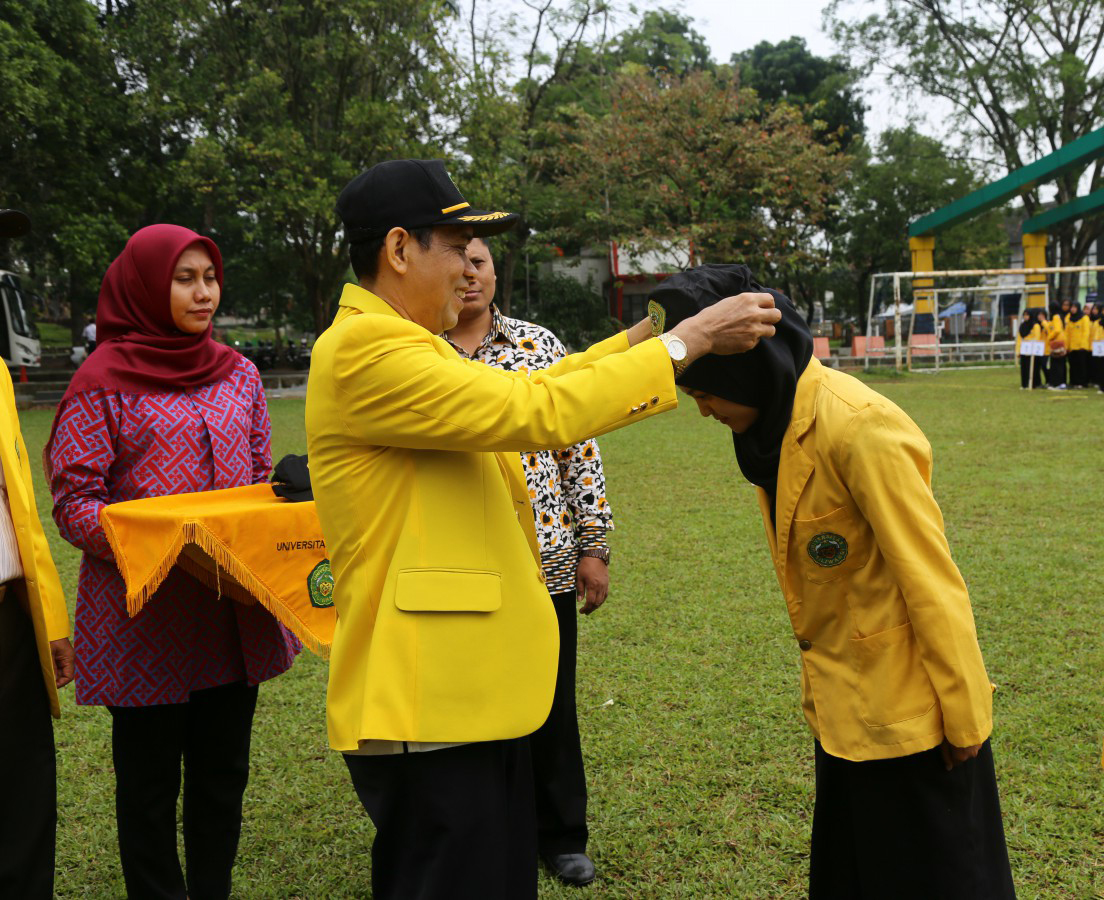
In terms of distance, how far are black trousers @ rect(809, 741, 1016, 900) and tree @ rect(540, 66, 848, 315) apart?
2050cm

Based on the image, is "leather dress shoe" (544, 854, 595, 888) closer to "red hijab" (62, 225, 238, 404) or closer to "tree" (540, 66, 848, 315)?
"red hijab" (62, 225, 238, 404)

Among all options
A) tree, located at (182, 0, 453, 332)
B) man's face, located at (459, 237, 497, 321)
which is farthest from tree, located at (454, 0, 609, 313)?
man's face, located at (459, 237, 497, 321)

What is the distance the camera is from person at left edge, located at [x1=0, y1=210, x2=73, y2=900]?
2.43m

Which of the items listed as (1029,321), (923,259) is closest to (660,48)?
(923,259)

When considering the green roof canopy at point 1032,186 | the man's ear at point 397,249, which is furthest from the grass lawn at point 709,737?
the green roof canopy at point 1032,186

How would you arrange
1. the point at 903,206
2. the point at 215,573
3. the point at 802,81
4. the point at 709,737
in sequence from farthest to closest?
the point at 802,81, the point at 903,206, the point at 709,737, the point at 215,573

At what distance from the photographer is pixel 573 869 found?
9.98 ft

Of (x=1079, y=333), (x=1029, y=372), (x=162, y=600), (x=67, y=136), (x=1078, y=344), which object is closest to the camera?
(x=162, y=600)

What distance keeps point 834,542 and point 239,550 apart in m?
1.48

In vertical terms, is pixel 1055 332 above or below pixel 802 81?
below

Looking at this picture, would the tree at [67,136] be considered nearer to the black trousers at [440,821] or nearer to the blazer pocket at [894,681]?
the black trousers at [440,821]

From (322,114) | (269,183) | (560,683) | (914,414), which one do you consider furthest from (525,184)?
(560,683)

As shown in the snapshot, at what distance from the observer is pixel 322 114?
21.6 m

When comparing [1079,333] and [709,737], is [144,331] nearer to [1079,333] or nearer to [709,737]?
[709,737]
